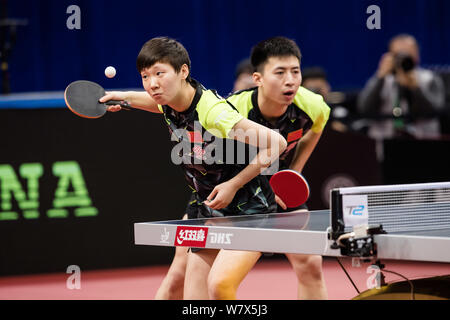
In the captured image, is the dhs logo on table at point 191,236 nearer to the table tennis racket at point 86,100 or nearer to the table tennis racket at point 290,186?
the table tennis racket at point 290,186

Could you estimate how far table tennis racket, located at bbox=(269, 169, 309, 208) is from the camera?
392 centimetres

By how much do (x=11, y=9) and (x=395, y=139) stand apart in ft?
18.0

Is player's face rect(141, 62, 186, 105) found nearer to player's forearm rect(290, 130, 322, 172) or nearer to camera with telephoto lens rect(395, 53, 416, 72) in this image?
player's forearm rect(290, 130, 322, 172)

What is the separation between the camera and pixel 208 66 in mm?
11156

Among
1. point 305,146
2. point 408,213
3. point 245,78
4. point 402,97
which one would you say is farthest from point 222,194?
point 402,97

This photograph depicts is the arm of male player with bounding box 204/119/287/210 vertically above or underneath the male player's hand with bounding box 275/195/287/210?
above

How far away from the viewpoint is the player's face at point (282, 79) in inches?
162

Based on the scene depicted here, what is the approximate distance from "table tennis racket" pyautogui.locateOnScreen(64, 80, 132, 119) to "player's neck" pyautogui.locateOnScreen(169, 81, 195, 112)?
1.36 feet

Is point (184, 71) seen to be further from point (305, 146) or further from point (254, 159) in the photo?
point (305, 146)

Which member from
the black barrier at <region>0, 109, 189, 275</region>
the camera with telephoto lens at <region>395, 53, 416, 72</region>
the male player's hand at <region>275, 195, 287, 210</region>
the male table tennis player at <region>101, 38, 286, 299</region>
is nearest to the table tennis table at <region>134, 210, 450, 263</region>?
the male table tennis player at <region>101, 38, 286, 299</region>

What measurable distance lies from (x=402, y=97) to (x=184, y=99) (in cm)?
502

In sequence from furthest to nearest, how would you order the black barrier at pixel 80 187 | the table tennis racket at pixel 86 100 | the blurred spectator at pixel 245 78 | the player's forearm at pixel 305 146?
the blurred spectator at pixel 245 78 → the black barrier at pixel 80 187 → the player's forearm at pixel 305 146 → the table tennis racket at pixel 86 100

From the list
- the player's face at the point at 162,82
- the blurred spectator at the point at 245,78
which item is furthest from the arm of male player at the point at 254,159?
the blurred spectator at the point at 245,78

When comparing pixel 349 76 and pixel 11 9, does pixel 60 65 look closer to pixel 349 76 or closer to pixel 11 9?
pixel 11 9
